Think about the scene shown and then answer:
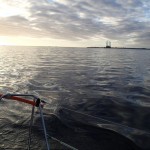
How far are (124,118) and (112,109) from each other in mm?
1507

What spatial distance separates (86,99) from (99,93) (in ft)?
7.22

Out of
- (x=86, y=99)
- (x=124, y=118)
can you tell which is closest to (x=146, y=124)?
(x=124, y=118)

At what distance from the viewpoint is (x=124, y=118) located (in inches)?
449

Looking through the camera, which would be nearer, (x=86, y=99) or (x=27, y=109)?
(x=27, y=109)

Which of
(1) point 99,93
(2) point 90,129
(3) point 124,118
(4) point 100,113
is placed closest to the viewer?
(2) point 90,129

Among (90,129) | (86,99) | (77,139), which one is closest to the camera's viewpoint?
(77,139)

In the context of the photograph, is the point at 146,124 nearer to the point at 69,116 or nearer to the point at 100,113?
the point at 100,113

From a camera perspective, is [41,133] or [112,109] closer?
[41,133]

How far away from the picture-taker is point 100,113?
1216 centimetres

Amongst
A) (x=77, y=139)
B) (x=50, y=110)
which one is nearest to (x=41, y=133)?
(x=77, y=139)

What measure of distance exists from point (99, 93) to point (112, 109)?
401cm

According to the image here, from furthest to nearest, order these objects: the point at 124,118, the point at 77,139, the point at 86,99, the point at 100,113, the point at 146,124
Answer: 1. the point at 86,99
2. the point at 100,113
3. the point at 124,118
4. the point at 146,124
5. the point at 77,139

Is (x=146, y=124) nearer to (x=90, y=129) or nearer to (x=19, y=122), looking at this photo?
(x=90, y=129)

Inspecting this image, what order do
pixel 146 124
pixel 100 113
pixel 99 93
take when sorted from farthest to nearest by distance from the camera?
pixel 99 93 < pixel 100 113 < pixel 146 124
